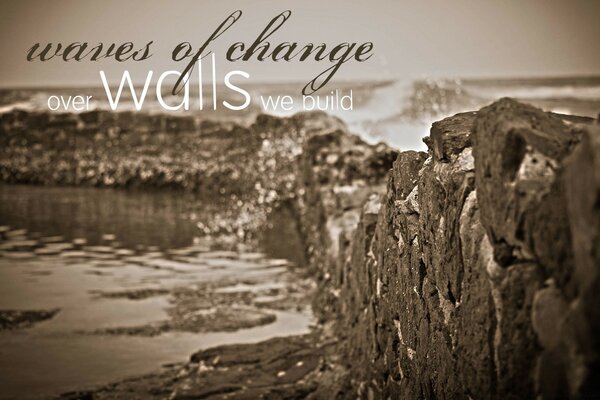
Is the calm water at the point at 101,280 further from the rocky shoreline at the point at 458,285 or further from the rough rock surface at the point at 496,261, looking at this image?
the rough rock surface at the point at 496,261

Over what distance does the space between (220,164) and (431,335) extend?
16277 mm

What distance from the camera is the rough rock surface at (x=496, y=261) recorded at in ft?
6.24

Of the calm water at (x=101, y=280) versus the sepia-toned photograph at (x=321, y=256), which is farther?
the calm water at (x=101, y=280)

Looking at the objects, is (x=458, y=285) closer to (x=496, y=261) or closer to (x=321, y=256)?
(x=496, y=261)

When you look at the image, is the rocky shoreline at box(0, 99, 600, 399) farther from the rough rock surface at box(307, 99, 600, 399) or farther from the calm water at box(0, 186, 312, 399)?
the calm water at box(0, 186, 312, 399)

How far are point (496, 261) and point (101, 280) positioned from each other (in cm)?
779

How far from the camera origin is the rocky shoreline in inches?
79.4

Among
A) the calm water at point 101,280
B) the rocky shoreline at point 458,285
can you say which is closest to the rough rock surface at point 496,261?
the rocky shoreline at point 458,285

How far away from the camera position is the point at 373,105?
2100 centimetres

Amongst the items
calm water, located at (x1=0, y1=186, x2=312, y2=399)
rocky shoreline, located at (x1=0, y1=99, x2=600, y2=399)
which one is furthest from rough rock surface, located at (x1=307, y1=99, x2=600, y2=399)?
calm water, located at (x1=0, y1=186, x2=312, y2=399)

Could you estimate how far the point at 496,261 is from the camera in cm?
261

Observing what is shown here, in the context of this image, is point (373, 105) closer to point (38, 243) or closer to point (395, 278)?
point (38, 243)

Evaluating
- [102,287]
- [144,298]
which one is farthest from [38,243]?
[144,298]

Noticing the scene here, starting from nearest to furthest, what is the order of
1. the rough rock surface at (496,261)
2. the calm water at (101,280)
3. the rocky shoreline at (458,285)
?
1. the rough rock surface at (496,261)
2. the rocky shoreline at (458,285)
3. the calm water at (101,280)
